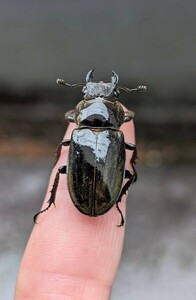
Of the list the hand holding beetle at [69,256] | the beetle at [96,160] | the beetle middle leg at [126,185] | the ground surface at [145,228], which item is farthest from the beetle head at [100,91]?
the ground surface at [145,228]

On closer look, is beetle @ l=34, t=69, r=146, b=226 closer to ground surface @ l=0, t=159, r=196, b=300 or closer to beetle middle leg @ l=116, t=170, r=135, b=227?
beetle middle leg @ l=116, t=170, r=135, b=227

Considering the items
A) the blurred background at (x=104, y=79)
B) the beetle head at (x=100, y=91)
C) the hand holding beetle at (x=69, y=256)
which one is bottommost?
the hand holding beetle at (x=69, y=256)

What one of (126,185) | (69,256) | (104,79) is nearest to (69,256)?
(69,256)

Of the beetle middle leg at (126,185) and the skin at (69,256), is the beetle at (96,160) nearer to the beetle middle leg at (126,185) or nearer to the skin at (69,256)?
the beetle middle leg at (126,185)

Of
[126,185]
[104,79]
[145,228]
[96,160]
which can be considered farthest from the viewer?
[104,79]

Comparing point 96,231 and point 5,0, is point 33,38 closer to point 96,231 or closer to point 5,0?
point 5,0

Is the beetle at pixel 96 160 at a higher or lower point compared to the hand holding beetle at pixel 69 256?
higher

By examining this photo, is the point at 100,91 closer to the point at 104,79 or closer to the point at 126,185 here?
the point at 126,185
